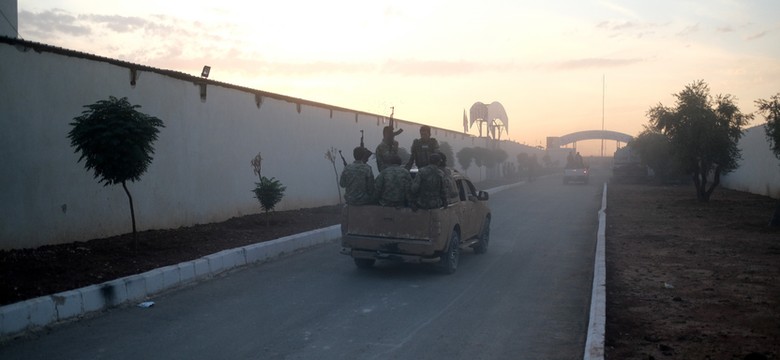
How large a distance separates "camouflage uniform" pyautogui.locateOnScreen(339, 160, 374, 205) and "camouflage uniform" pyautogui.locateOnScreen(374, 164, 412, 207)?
0.19 meters

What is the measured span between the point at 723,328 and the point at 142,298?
7401 millimetres

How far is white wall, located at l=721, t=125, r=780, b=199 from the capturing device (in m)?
29.6

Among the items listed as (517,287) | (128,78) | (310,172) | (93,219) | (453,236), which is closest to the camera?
(517,287)

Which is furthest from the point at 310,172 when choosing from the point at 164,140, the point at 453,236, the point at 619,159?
the point at 619,159

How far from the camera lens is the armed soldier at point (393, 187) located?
1030cm

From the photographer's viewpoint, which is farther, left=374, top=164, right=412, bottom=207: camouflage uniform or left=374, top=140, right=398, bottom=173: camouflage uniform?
left=374, top=140, right=398, bottom=173: camouflage uniform

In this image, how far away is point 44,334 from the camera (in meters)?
6.91

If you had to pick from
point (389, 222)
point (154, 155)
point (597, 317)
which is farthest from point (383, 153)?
point (597, 317)

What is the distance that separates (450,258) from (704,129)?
20734 mm

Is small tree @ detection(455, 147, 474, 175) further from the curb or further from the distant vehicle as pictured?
the curb

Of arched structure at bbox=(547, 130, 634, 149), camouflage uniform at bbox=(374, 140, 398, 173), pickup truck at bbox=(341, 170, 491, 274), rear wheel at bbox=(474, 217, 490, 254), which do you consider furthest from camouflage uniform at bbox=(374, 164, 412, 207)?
arched structure at bbox=(547, 130, 634, 149)

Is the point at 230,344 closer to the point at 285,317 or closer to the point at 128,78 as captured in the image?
the point at 285,317

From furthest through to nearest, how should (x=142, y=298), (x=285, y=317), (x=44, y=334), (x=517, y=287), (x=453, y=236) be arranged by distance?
(x=453, y=236)
(x=517, y=287)
(x=142, y=298)
(x=285, y=317)
(x=44, y=334)

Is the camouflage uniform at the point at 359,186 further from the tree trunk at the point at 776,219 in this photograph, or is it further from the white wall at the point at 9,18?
the tree trunk at the point at 776,219
